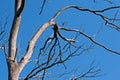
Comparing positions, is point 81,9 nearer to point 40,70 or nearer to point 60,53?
point 60,53

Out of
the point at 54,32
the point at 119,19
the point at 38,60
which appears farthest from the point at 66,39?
the point at 119,19

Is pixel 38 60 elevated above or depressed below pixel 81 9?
below

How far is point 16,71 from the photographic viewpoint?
4406mm

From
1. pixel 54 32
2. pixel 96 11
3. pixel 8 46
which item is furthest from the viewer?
pixel 96 11

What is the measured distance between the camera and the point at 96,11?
5551 mm

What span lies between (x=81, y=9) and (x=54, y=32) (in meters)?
0.69

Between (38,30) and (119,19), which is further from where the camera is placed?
(119,19)

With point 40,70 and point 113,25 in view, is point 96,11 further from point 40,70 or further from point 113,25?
point 40,70

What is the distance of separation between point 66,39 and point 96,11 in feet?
2.59

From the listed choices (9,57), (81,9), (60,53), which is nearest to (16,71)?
(9,57)

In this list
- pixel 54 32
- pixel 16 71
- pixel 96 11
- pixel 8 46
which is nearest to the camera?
pixel 16 71

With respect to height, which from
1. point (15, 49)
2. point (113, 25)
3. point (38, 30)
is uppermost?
point (113, 25)

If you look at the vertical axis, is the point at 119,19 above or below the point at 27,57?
above

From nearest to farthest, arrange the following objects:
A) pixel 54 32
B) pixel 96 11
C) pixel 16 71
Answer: pixel 16 71
pixel 54 32
pixel 96 11
